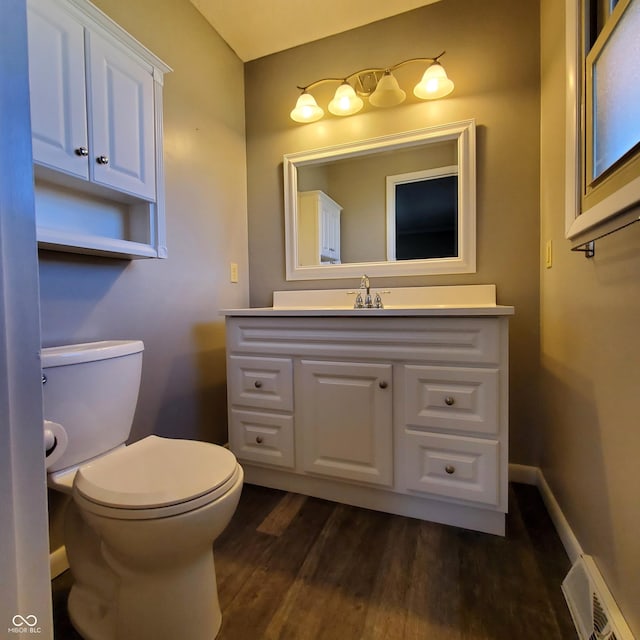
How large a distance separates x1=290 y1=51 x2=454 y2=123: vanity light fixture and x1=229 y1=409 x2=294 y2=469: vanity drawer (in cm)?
165

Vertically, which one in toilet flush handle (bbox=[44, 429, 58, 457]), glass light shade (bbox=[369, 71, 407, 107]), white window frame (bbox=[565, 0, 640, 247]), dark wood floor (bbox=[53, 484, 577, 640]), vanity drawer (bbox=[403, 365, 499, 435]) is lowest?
dark wood floor (bbox=[53, 484, 577, 640])

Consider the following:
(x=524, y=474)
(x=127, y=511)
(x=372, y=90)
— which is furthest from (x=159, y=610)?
(x=372, y=90)

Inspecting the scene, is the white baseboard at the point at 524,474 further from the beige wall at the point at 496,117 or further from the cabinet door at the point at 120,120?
the cabinet door at the point at 120,120

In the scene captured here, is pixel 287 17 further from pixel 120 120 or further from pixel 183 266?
pixel 183 266

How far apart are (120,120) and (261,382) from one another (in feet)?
3.77

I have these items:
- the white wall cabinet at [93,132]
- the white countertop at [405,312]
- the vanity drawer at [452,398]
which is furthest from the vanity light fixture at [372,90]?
the vanity drawer at [452,398]

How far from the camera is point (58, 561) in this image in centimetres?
115

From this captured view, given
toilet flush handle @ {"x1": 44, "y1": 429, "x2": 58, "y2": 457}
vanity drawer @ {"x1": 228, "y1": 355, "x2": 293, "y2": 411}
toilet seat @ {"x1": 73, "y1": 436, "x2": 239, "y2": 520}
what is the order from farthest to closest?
vanity drawer @ {"x1": 228, "y1": 355, "x2": 293, "y2": 411} < toilet seat @ {"x1": 73, "y1": 436, "x2": 239, "y2": 520} < toilet flush handle @ {"x1": 44, "y1": 429, "x2": 58, "y2": 457}

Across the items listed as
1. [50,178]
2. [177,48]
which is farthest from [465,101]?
[50,178]

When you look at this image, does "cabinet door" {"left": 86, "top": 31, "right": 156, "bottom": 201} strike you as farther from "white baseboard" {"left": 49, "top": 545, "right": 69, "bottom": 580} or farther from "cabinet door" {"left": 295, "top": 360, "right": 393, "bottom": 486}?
"white baseboard" {"left": 49, "top": 545, "right": 69, "bottom": 580}

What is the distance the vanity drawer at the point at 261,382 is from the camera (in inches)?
61.9

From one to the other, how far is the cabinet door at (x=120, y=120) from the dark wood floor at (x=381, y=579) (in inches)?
53.7

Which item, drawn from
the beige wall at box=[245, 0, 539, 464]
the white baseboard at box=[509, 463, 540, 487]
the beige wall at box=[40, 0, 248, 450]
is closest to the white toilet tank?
the beige wall at box=[40, 0, 248, 450]

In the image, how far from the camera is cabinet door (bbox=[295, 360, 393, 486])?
142cm
